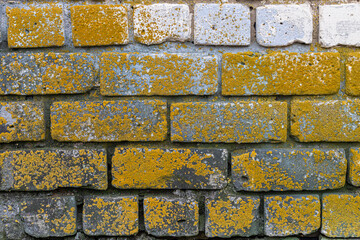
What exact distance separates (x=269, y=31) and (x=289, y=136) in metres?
0.47

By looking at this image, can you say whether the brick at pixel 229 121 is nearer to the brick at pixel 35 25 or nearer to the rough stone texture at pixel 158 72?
the rough stone texture at pixel 158 72

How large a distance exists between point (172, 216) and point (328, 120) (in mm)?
805

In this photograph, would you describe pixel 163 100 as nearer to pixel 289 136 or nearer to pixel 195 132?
pixel 195 132

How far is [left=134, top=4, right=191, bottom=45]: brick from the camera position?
3.76 ft

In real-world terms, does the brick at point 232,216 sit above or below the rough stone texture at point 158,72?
below

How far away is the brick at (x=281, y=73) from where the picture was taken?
45.0 inches

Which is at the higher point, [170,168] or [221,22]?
[221,22]

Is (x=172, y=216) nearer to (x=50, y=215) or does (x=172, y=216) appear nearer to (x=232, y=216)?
(x=232, y=216)

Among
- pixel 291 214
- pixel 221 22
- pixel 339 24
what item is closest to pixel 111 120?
pixel 221 22

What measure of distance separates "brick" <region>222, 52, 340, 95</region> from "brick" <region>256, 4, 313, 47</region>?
8cm

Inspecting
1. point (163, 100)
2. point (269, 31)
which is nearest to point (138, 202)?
point (163, 100)

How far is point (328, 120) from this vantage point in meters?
1.15

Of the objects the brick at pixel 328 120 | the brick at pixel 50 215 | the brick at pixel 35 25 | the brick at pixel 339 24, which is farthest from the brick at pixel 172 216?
the brick at pixel 339 24

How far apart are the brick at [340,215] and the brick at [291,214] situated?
4cm
